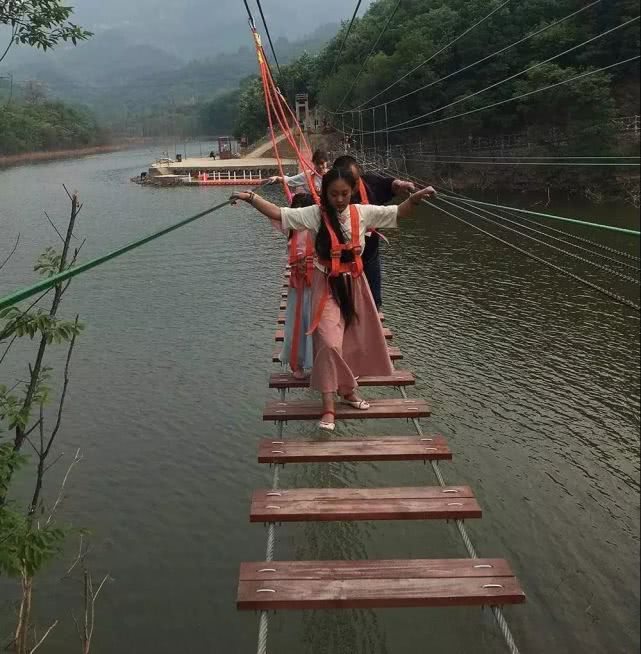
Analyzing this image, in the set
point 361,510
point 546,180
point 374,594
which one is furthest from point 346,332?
point 546,180

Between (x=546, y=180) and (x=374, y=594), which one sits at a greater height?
(x=546, y=180)

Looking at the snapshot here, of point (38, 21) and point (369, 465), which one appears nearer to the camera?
point (38, 21)

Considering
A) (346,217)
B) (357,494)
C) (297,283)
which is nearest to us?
(357,494)

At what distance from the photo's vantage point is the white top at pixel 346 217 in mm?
3385

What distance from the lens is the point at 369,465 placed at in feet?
21.0

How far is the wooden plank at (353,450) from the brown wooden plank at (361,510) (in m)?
0.37

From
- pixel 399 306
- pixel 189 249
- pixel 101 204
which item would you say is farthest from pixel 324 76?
pixel 399 306

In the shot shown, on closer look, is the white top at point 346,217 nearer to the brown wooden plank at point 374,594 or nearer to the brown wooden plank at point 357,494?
the brown wooden plank at point 357,494

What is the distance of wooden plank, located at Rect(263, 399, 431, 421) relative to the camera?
376 centimetres

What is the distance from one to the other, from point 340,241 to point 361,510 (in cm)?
138

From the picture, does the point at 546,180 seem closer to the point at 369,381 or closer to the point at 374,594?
the point at 369,381

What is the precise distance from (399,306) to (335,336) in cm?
847

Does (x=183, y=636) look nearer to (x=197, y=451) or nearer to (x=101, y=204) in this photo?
(x=197, y=451)

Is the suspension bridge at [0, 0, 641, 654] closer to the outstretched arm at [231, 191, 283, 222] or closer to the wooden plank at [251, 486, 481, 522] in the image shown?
the wooden plank at [251, 486, 481, 522]
